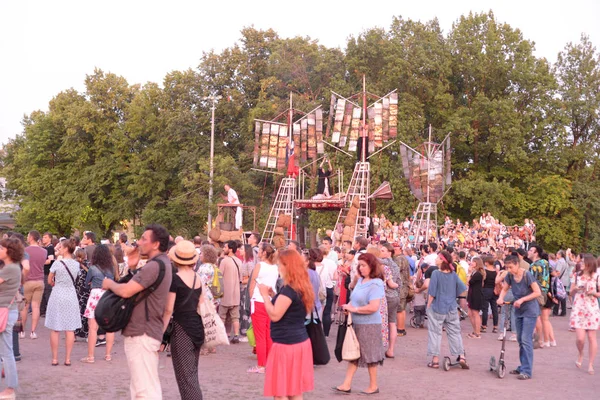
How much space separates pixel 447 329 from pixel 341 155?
29.4m

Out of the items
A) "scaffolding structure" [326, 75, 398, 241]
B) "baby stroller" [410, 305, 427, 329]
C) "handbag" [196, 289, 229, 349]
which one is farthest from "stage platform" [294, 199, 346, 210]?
"handbag" [196, 289, 229, 349]

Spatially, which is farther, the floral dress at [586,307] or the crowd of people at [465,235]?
the crowd of people at [465,235]

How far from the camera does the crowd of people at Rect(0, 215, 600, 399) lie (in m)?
5.85

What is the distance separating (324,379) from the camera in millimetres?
9664

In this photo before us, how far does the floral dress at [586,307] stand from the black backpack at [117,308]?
7.40m

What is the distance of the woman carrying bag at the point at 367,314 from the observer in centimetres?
812

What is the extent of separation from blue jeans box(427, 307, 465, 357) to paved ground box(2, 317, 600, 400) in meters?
0.34

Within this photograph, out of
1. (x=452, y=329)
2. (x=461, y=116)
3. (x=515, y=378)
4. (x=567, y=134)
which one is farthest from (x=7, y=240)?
(x=567, y=134)

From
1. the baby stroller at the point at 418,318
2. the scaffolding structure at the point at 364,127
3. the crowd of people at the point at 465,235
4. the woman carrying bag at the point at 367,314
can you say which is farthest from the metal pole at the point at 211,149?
the woman carrying bag at the point at 367,314

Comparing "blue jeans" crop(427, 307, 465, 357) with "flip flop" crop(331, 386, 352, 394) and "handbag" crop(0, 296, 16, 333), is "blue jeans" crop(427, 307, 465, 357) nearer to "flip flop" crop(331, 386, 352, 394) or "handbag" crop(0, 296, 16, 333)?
"flip flop" crop(331, 386, 352, 394)

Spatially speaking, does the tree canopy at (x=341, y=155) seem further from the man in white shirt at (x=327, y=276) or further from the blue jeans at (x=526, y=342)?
the blue jeans at (x=526, y=342)

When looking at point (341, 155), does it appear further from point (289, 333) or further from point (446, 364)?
point (289, 333)

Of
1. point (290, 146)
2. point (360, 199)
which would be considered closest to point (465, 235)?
point (360, 199)

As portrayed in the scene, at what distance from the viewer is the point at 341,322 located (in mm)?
8555
